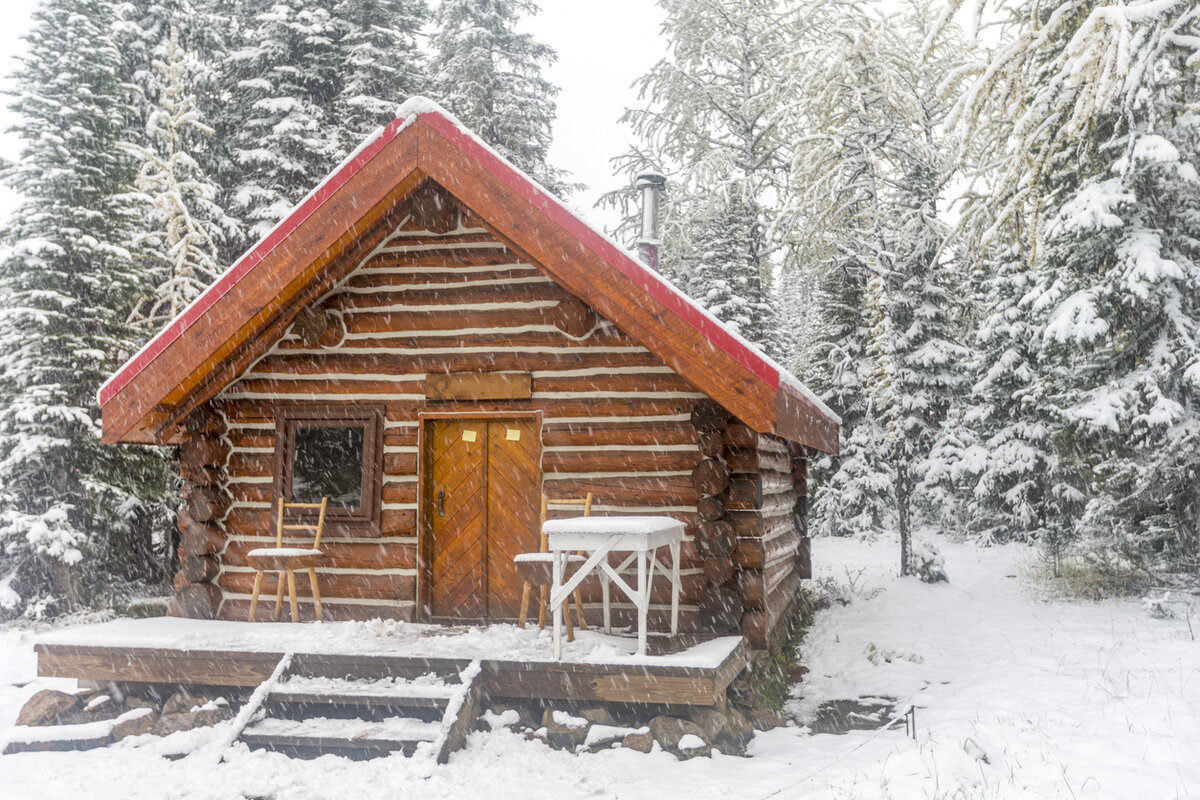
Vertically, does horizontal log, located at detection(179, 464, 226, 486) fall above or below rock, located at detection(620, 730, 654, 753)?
above

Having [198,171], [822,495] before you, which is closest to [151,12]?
[198,171]

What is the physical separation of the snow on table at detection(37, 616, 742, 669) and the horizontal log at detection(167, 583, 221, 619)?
1.33 ft

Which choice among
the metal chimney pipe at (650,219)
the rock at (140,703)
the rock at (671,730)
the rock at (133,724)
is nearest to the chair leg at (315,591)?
the rock at (140,703)

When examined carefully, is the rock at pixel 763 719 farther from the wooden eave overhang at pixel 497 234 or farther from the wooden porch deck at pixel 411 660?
the wooden eave overhang at pixel 497 234

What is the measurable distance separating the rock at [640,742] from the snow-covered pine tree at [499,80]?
16.9 m

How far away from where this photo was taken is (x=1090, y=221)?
9781mm

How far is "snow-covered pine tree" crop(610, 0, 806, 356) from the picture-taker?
18.8 meters

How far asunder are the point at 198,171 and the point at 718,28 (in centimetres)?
1166

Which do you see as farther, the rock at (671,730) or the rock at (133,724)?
the rock at (133,724)

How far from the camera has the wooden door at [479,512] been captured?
8.47 meters

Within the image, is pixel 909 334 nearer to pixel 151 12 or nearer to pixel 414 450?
pixel 414 450

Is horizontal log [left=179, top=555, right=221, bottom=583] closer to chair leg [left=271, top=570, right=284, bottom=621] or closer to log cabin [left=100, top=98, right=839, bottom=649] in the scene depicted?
log cabin [left=100, top=98, right=839, bottom=649]

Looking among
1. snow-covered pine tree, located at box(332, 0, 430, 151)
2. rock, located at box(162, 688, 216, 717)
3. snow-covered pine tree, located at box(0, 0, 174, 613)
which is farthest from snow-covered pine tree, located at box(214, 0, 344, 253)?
rock, located at box(162, 688, 216, 717)

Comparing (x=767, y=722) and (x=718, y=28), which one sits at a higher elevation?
(x=718, y=28)
